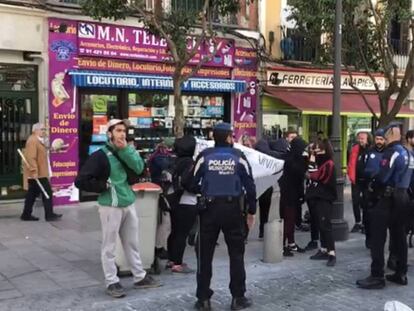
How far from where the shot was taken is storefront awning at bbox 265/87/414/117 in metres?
15.6

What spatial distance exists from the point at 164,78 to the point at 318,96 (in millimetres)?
5090

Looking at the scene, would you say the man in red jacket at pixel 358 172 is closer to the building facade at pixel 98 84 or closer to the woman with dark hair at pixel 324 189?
the woman with dark hair at pixel 324 189

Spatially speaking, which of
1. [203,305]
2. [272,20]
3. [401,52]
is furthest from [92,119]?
[401,52]

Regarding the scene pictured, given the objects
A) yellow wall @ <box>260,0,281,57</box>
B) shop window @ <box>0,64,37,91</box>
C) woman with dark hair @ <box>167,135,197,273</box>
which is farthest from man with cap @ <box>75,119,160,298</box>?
yellow wall @ <box>260,0,281,57</box>

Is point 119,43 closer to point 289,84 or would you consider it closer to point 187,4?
point 187,4

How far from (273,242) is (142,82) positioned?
6.55 metres

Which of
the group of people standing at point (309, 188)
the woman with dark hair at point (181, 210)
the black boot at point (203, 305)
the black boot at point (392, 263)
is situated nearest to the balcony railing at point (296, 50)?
the group of people standing at point (309, 188)

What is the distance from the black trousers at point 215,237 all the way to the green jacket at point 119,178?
2.75ft

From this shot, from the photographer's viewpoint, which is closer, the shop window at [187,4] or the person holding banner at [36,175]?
the person holding banner at [36,175]

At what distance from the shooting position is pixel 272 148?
9312 millimetres

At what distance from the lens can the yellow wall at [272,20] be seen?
631 inches

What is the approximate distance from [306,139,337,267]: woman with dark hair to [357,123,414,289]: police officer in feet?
3.59

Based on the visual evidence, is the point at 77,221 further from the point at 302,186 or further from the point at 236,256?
the point at 236,256

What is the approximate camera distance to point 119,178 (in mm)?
6141
